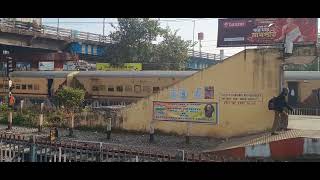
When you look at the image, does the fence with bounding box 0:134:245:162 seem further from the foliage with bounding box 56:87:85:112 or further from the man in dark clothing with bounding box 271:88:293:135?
the foliage with bounding box 56:87:85:112

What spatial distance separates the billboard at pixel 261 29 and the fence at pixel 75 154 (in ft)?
69.2

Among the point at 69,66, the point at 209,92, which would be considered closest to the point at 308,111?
the point at 209,92

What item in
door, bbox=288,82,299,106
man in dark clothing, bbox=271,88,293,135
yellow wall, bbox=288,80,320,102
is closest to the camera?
man in dark clothing, bbox=271,88,293,135

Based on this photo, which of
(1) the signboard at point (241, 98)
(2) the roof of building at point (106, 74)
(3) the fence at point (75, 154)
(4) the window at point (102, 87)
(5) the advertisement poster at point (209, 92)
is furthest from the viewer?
(4) the window at point (102, 87)

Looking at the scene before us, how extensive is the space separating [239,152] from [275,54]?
15.0ft

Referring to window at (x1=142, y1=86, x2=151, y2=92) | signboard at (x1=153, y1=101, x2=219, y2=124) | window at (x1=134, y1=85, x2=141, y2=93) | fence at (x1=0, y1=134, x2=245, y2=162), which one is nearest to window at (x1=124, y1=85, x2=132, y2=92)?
window at (x1=134, y1=85, x2=141, y2=93)

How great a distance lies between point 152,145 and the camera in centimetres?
1372

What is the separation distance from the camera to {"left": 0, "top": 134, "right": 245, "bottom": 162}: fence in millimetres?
8734

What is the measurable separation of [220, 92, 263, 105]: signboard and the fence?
16.2 ft

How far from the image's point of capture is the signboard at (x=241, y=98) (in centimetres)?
1427

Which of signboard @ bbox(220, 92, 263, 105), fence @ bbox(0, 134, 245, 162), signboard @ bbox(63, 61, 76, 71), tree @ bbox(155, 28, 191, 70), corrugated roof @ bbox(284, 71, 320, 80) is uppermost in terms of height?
tree @ bbox(155, 28, 191, 70)

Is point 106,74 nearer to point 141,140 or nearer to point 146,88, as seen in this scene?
point 146,88

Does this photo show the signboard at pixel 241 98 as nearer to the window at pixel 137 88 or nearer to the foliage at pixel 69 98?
the foliage at pixel 69 98

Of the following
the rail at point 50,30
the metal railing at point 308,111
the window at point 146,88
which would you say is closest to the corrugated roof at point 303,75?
the metal railing at point 308,111
